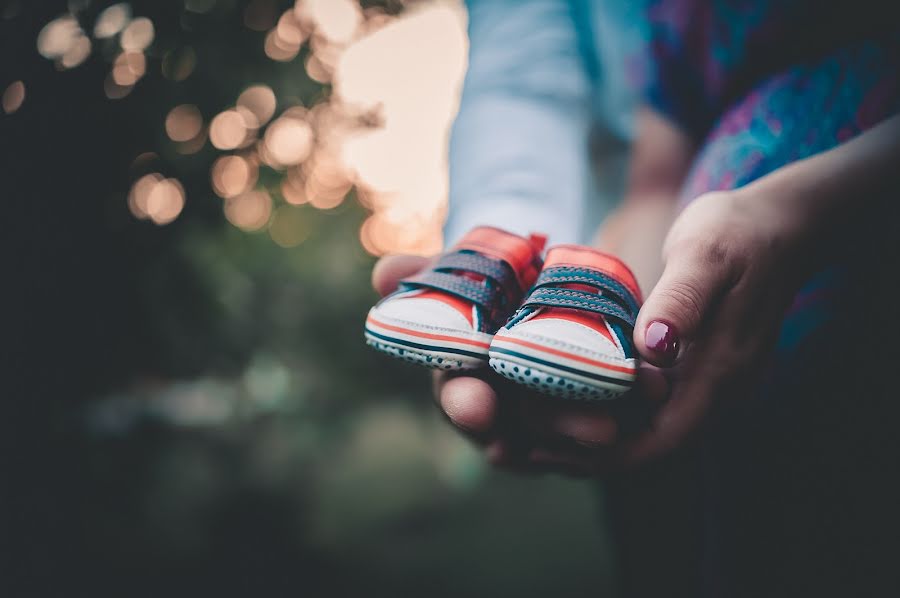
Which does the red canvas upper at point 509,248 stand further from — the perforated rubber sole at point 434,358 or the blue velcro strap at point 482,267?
the perforated rubber sole at point 434,358

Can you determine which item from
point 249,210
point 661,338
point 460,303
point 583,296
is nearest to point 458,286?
point 460,303

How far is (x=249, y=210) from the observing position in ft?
11.5

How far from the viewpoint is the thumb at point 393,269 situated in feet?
4.38

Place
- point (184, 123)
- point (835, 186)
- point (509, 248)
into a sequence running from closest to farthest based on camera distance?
point (835, 186) → point (509, 248) → point (184, 123)

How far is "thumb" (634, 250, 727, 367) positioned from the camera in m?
0.79

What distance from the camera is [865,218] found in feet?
3.15

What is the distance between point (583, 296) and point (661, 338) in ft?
0.82

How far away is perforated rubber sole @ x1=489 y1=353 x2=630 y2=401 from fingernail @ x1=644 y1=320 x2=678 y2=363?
0.12m

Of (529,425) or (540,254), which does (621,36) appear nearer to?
(540,254)

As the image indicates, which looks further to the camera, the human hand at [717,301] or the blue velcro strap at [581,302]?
the blue velcro strap at [581,302]

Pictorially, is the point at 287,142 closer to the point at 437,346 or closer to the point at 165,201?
the point at 165,201

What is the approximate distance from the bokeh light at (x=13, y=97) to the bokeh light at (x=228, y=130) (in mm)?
821

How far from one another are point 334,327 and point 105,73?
Result: 14.4 ft

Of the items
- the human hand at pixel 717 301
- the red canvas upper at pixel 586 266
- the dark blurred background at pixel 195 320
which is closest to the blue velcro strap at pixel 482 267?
A: the red canvas upper at pixel 586 266
